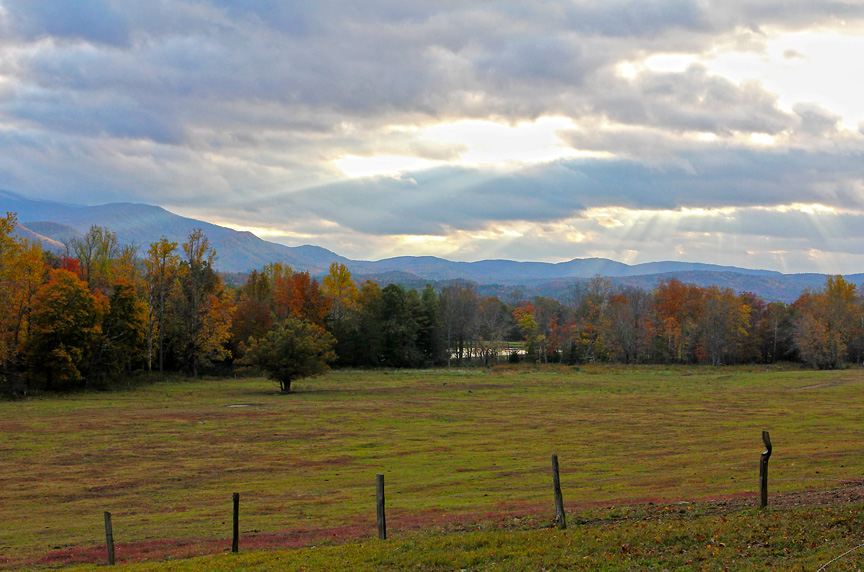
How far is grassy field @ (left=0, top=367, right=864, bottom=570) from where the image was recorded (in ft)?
59.2

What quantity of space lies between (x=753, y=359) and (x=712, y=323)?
52.9 feet

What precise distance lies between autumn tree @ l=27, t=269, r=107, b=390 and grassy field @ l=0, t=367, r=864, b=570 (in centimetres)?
693

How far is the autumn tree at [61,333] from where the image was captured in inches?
A: 2847

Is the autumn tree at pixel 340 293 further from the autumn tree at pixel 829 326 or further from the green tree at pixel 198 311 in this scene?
the autumn tree at pixel 829 326

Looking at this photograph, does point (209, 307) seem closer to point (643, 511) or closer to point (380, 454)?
point (380, 454)

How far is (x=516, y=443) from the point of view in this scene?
39.5 metres

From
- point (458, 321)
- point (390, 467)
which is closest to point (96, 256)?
point (458, 321)

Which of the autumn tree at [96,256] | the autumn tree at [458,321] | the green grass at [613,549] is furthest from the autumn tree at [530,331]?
the green grass at [613,549]

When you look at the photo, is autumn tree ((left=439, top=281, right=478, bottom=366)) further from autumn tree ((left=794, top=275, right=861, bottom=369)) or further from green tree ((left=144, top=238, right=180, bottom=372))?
autumn tree ((left=794, top=275, right=861, bottom=369))

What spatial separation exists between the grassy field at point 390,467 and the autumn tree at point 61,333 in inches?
273

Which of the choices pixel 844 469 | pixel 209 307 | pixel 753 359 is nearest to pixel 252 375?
pixel 209 307

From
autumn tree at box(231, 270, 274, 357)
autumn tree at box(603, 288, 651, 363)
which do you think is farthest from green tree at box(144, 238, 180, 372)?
autumn tree at box(603, 288, 651, 363)

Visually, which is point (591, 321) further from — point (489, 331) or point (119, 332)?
point (119, 332)

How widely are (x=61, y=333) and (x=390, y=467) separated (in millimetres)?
59916
